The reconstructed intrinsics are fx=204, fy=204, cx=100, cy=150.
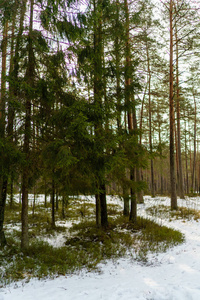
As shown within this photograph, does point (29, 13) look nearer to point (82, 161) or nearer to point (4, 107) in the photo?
point (4, 107)

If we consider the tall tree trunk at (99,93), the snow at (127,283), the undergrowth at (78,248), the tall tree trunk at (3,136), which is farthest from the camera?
the tall tree trunk at (99,93)

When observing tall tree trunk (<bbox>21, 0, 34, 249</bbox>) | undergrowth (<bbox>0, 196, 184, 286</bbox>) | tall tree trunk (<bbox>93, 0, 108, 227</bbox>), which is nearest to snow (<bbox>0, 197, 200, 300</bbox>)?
undergrowth (<bbox>0, 196, 184, 286</bbox>)

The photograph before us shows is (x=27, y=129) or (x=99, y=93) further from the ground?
(x=99, y=93)

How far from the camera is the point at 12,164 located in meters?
5.77

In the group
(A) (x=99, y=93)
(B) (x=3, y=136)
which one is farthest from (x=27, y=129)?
(A) (x=99, y=93)

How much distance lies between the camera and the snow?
3820mm

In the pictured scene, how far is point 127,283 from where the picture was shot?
4.44m

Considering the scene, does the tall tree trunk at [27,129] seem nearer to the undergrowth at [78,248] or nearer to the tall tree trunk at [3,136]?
the tall tree trunk at [3,136]

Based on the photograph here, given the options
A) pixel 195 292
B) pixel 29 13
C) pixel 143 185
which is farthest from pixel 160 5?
pixel 195 292

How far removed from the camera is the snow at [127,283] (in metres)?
3.82

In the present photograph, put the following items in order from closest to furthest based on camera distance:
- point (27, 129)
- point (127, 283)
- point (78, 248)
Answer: point (127, 283) < point (27, 129) < point (78, 248)

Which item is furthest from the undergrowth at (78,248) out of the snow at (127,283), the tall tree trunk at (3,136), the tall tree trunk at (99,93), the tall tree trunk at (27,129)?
the tall tree trunk at (99,93)

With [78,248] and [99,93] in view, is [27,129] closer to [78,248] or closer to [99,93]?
[99,93]

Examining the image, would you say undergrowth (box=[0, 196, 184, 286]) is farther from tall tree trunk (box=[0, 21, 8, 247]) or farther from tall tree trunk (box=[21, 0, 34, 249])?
tall tree trunk (box=[21, 0, 34, 249])
